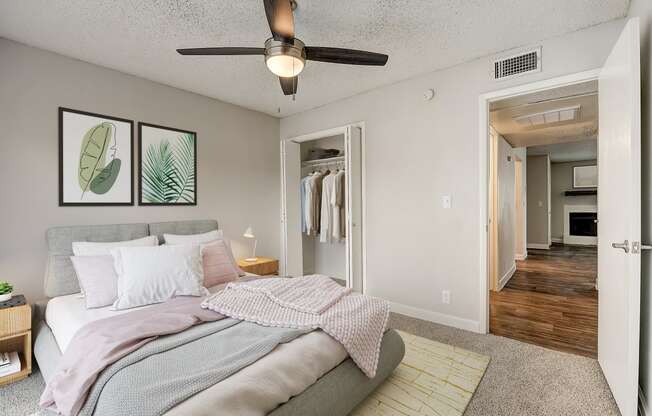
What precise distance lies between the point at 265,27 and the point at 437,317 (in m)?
3.01

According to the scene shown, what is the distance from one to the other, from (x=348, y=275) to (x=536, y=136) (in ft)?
12.9

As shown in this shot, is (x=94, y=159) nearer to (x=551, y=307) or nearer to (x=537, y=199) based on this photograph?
(x=551, y=307)

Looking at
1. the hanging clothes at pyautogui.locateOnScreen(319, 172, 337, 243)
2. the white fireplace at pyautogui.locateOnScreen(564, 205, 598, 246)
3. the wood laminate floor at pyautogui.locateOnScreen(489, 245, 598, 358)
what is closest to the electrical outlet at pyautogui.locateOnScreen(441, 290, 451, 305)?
the wood laminate floor at pyautogui.locateOnScreen(489, 245, 598, 358)

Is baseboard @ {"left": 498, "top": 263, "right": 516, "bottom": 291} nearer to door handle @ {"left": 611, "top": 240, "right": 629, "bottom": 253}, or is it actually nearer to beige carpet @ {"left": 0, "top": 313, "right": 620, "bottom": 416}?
beige carpet @ {"left": 0, "top": 313, "right": 620, "bottom": 416}

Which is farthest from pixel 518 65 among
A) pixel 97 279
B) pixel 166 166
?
pixel 97 279

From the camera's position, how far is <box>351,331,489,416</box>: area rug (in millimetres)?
1794

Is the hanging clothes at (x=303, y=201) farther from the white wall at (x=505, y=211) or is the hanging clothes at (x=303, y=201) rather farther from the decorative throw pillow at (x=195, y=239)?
the white wall at (x=505, y=211)

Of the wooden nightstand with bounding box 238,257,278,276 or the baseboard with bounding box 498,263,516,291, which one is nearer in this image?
the wooden nightstand with bounding box 238,257,278,276

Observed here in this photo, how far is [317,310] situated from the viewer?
69.8 inches

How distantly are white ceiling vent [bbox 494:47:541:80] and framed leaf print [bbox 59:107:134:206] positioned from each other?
346 cm

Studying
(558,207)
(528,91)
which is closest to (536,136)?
(528,91)

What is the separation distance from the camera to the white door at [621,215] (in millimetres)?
1569

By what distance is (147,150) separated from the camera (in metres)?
3.11

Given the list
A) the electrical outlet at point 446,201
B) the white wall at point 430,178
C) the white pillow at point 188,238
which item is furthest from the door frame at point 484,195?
the white pillow at point 188,238
